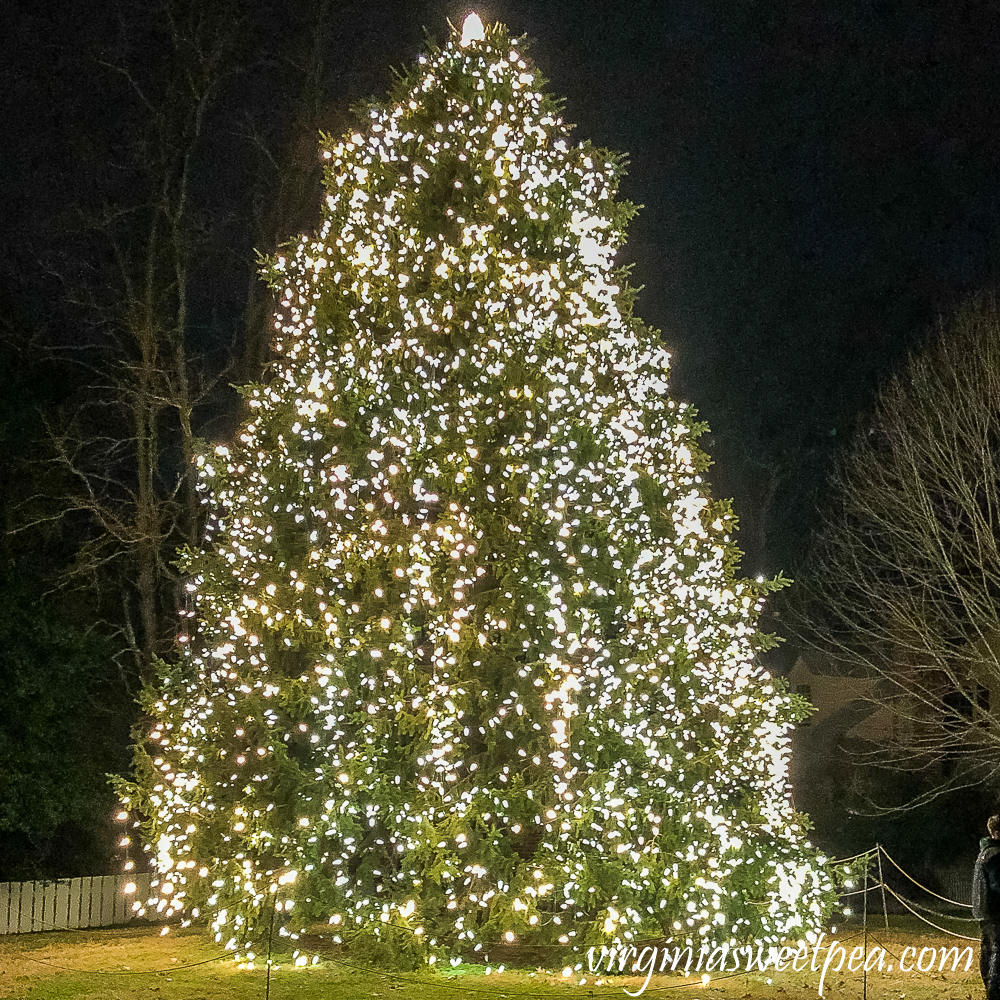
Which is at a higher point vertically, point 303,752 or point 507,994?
point 303,752

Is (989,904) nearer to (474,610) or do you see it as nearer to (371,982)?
(474,610)

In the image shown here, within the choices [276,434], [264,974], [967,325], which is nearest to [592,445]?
[276,434]

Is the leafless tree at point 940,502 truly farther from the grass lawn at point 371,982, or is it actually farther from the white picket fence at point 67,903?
the white picket fence at point 67,903

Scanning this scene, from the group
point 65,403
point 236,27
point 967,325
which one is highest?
point 236,27

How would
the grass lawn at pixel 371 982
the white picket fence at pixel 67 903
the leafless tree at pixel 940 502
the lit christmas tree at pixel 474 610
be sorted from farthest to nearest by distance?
the leafless tree at pixel 940 502 → the white picket fence at pixel 67 903 → the lit christmas tree at pixel 474 610 → the grass lawn at pixel 371 982

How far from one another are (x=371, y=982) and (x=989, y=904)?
15.9 ft

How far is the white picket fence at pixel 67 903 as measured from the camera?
15562 millimetres

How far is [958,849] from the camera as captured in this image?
2277 centimetres

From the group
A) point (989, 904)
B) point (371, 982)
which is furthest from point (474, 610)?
point (989, 904)

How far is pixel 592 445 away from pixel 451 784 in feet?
10.7

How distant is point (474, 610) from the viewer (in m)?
11.1

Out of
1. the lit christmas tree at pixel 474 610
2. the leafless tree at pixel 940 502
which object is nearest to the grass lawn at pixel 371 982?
the lit christmas tree at pixel 474 610

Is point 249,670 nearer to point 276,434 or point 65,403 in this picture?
point 276,434

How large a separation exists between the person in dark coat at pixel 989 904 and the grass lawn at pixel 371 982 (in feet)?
3.01
